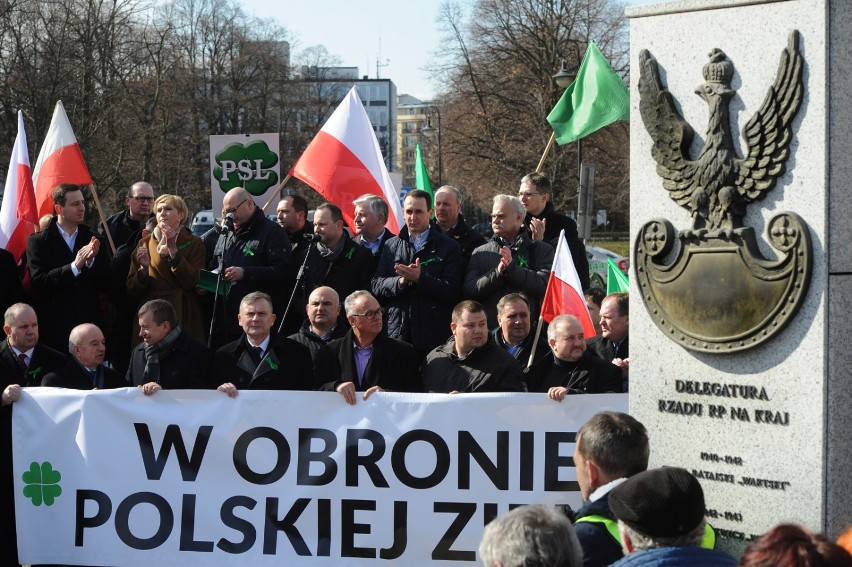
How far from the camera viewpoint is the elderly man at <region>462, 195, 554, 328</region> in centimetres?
809

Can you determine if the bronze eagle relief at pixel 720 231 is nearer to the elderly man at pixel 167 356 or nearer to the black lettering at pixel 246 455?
the black lettering at pixel 246 455

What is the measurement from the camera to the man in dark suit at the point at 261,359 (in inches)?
291

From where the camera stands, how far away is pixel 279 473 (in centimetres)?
684

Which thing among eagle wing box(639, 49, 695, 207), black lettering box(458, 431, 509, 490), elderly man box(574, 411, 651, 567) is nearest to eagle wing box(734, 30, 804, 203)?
eagle wing box(639, 49, 695, 207)

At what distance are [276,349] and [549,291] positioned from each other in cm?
194

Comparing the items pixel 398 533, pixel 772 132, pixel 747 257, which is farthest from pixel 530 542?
pixel 398 533

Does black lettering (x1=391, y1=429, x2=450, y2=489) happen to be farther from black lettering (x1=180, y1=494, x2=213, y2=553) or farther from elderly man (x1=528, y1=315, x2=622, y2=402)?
black lettering (x1=180, y1=494, x2=213, y2=553)

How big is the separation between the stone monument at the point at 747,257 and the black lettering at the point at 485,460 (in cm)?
171

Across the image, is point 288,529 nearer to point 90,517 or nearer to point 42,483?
point 90,517

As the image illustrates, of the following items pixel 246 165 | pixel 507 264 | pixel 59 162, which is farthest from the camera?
pixel 246 165

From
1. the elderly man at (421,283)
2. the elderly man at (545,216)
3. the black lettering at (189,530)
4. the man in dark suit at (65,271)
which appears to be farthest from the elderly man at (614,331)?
the man in dark suit at (65,271)

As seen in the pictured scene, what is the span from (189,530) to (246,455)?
1.86ft

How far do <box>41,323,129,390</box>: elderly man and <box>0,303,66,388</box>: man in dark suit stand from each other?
186 mm

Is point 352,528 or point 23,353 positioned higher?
point 23,353
